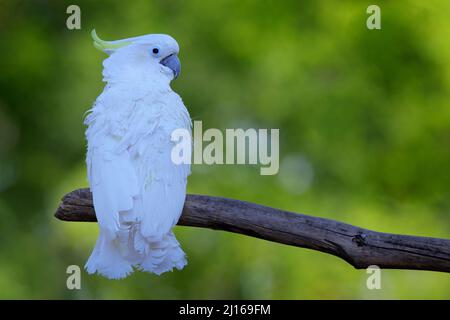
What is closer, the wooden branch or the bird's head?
the wooden branch

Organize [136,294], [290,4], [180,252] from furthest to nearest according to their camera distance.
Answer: [290,4] < [136,294] < [180,252]

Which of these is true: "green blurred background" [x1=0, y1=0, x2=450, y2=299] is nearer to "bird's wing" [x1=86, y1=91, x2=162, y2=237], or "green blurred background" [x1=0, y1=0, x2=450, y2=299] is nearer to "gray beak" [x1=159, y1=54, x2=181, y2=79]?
"gray beak" [x1=159, y1=54, x2=181, y2=79]

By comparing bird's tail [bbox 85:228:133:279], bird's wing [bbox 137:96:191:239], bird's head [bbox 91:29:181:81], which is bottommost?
bird's tail [bbox 85:228:133:279]

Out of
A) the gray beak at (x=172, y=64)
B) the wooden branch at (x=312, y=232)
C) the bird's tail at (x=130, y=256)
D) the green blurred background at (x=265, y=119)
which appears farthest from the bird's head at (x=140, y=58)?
the green blurred background at (x=265, y=119)

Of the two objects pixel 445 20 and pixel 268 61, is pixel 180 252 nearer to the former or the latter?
pixel 268 61

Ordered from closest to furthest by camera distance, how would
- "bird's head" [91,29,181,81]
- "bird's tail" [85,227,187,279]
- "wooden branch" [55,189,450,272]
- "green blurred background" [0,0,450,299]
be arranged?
"wooden branch" [55,189,450,272]
"bird's tail" [85,227,187,279]
"bird's head" [91,29,181,81]
"green blurred background" [0,0,450,299]

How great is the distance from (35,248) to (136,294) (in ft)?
2.13

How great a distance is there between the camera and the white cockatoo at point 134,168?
225cm

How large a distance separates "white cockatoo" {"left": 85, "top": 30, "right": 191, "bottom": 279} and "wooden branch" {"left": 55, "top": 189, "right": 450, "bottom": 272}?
0.10 m

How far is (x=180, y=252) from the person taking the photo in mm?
2428

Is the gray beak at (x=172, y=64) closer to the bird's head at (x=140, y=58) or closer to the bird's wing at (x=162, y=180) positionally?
the bird's head at (x=140, y=58)

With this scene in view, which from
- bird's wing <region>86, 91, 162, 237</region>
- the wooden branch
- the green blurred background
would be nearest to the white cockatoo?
bird's wing <region>86, 91, 162, 237</region>

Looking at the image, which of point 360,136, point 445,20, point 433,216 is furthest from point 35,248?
point 445,20

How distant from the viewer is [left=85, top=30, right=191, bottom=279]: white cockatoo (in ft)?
7.39
